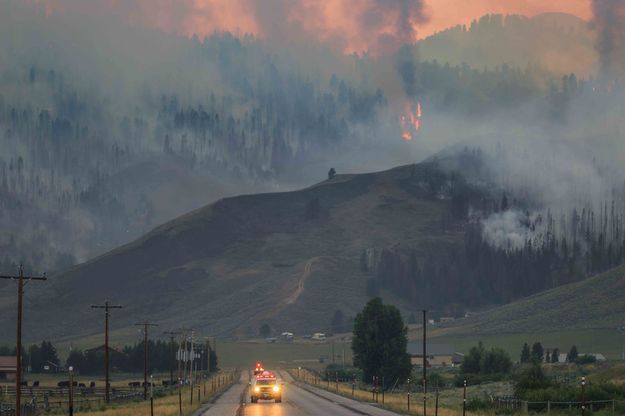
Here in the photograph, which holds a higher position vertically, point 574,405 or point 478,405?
point 574,405

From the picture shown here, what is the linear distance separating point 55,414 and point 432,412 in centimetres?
3506

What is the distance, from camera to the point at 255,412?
91438 millimetres

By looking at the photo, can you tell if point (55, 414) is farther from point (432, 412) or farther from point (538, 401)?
point (538, 401)

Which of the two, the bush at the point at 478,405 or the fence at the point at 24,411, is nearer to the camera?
the fence at the point at 24,411

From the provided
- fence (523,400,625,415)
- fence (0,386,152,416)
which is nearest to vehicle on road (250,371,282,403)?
fence (0,386,152,416)

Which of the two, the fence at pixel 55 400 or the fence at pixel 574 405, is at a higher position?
the fence at pixel 574 405

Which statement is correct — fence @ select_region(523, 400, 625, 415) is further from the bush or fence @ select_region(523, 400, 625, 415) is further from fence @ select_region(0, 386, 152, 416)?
fence @ select_region(0, 386, 152, 416)

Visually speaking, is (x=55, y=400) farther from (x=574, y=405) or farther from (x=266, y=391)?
(x=574, y=405)

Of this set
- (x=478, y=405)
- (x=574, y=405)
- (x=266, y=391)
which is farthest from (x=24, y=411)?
(x=574, y=405)

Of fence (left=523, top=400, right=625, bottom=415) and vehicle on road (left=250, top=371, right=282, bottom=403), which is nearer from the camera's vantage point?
fence (left=523, top=400, right=625, bottom=415)

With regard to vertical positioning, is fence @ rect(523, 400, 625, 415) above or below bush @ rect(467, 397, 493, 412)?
above

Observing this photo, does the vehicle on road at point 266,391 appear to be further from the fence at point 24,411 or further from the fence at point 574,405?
the fence at point 574,405

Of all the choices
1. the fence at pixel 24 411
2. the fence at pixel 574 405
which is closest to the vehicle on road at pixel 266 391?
the fence at pixel 24 411

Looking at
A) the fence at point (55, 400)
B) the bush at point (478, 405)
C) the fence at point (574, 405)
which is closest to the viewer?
the fence at point (574, 405)
